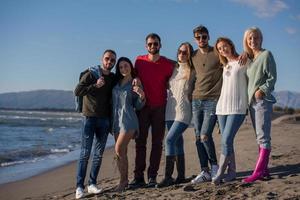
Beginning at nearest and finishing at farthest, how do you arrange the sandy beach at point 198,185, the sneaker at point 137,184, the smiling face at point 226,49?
the sandy beach at point 198,185 → the smiling face at point 226,49 → the sneaker at point 137,184

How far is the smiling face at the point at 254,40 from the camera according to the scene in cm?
521

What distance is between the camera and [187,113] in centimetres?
557

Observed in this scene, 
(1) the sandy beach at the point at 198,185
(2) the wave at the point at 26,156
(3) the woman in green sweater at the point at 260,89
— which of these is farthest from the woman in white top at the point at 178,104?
(2) the wave at the point at 26,156

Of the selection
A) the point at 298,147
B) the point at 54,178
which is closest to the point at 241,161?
the point at 298,147

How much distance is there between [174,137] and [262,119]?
4.03 feet

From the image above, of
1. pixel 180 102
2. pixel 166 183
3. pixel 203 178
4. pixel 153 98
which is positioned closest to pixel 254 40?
pixel 180 102

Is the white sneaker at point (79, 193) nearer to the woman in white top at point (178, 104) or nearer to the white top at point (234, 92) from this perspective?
the woman in white top at point (178, 104)

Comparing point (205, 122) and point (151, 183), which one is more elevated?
point (205, 122)

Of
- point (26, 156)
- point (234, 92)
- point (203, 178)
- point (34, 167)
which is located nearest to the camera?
point (234, 92)

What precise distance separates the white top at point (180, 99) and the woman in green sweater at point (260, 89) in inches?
33.7

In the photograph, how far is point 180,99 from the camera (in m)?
5.57

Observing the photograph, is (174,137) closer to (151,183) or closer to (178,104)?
(178,104)

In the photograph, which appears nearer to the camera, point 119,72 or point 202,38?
point 202,38

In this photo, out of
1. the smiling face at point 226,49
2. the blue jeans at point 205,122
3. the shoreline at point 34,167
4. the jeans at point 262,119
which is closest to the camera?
the jeans at point 262,119
